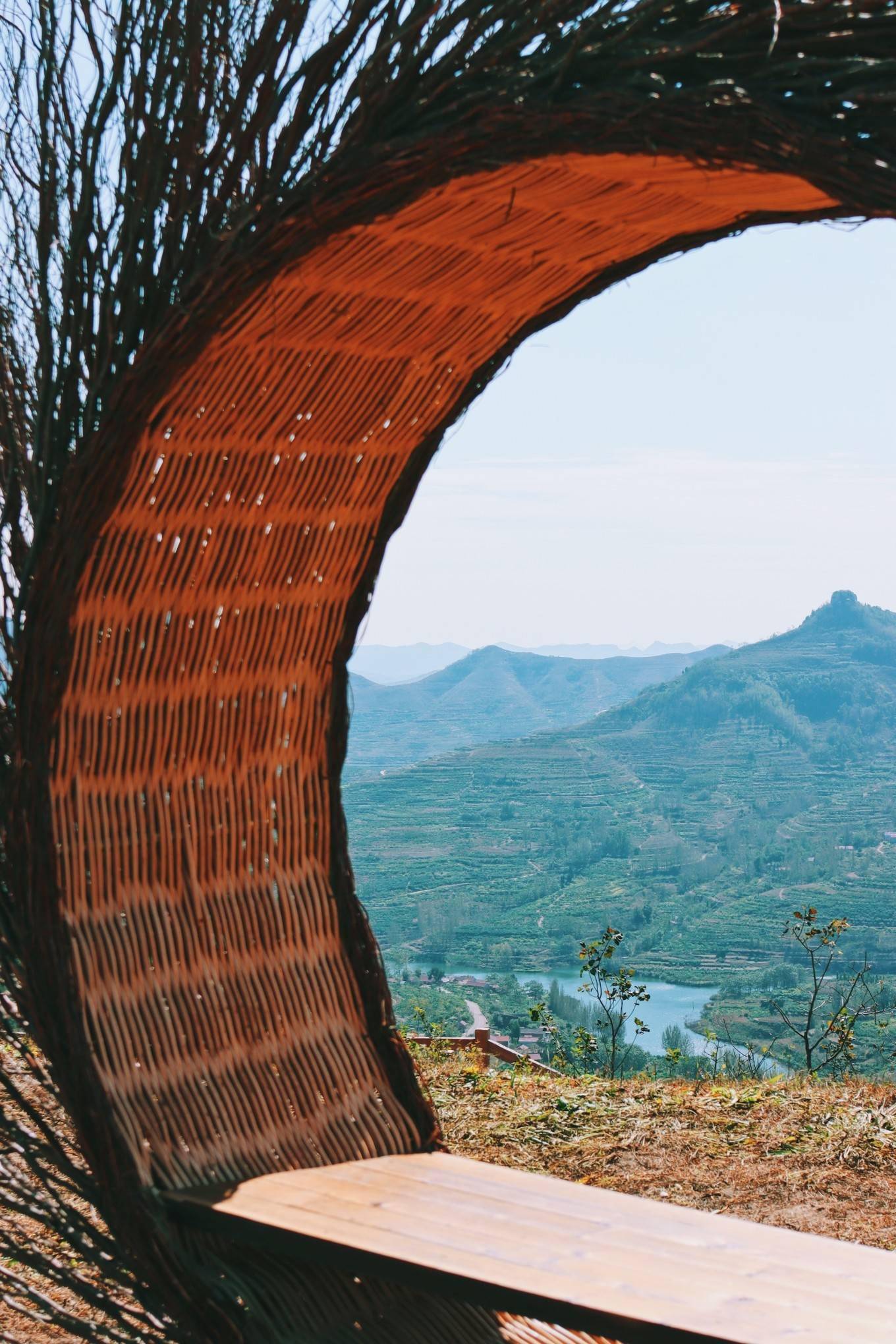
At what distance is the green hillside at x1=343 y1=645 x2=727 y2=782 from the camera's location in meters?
38.3

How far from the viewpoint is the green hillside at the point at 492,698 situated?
126ft

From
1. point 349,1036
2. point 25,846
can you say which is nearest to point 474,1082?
point 349,1036

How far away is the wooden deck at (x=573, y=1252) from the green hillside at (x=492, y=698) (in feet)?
112

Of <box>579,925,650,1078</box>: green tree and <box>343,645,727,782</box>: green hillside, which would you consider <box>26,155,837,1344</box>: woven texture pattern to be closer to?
<box>579,925,650,1078</box>: green tree

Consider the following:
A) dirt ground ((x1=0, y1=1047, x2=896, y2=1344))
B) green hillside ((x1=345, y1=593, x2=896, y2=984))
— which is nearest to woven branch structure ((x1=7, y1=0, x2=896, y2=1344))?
dirt ground ((x1=0, y1=1047, x2=896, y2=1344))

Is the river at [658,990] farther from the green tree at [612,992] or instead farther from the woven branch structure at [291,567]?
the woven branch structure at [291,567]

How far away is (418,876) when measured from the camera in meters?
25.5

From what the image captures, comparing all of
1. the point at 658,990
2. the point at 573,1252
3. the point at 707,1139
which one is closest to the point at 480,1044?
the point at 707,1139

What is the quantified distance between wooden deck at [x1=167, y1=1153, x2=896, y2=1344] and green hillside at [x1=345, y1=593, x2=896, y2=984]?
16.6m

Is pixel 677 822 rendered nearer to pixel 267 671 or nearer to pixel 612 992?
pixel 612 992

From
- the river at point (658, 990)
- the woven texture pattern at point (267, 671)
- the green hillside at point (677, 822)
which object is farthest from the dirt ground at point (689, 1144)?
the green hillside at point (677, 822)

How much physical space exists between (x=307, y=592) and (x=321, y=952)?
71 centimetres

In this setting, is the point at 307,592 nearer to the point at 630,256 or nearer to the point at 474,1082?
the point at 630,256

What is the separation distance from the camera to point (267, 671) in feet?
8.25
